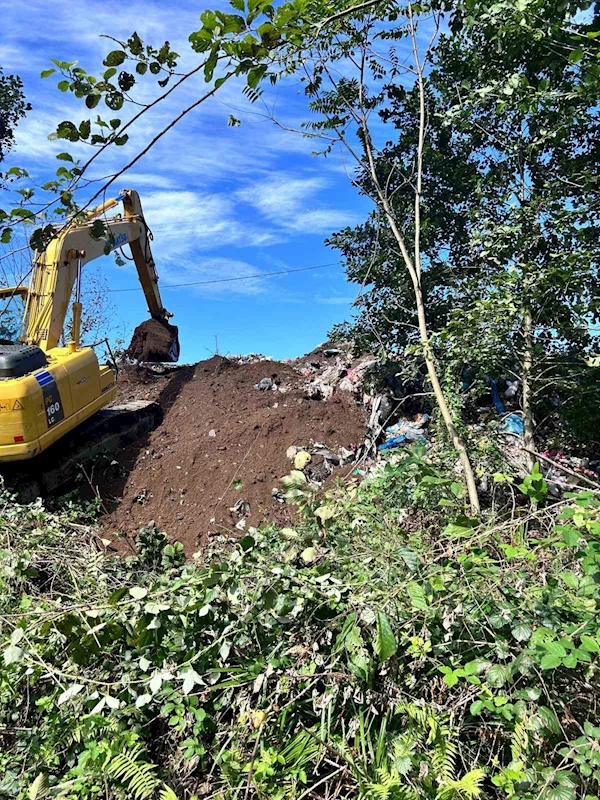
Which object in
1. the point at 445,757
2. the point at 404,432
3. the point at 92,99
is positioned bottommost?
the point at 404,432

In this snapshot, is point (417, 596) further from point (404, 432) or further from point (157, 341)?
point (157, 341)

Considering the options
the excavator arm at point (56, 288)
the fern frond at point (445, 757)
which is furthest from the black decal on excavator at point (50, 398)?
the fern frond at point (445, 757)

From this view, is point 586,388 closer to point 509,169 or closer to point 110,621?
point 509,169

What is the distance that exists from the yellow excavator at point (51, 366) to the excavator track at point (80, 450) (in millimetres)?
509

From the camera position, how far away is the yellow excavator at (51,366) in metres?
6.62

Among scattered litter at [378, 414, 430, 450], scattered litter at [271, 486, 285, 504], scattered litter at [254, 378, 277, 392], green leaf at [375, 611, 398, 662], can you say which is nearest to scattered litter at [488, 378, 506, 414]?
scattered litter at [378, 414, 430, 450]

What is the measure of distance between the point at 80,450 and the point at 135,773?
729 cm

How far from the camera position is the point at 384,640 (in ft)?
6.11

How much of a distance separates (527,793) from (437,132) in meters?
6.02

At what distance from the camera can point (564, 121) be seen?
13.5 ft

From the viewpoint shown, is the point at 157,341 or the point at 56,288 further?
the point at 157,341

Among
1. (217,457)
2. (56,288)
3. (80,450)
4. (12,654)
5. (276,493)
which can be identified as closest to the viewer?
(12,654)

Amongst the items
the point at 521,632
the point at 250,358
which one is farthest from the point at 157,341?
the point at 521,632

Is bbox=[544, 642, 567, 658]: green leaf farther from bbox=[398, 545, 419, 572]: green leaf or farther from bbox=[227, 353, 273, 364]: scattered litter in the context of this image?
bbox=[227, 353, 273, 364]: scattered litter
